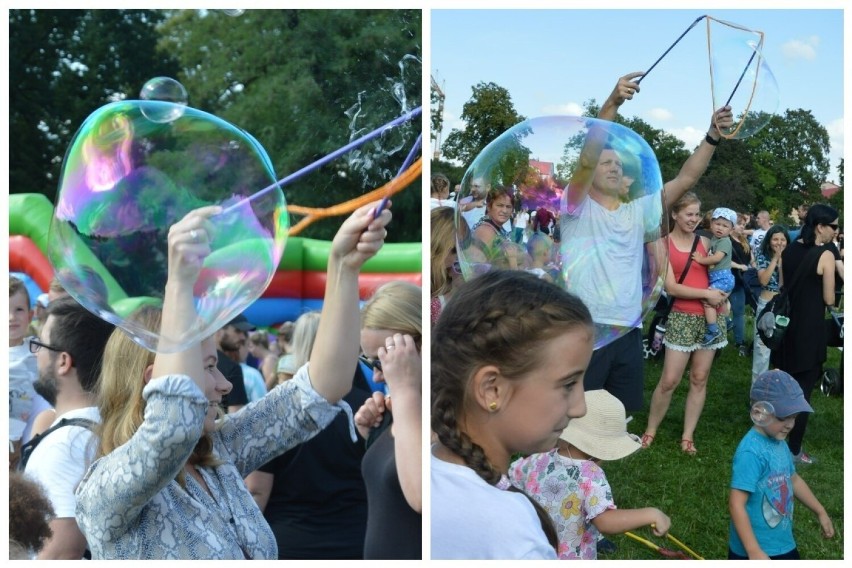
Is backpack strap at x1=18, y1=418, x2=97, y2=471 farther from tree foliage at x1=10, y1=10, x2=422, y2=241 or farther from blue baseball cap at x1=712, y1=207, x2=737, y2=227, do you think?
blue baseball cap at x1=712, y1=207, x2=737, y2=227

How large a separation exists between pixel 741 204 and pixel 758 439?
1.28 m

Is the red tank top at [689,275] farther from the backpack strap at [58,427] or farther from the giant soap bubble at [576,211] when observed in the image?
the backpack strap at [58,427]

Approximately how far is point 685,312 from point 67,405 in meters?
2.12

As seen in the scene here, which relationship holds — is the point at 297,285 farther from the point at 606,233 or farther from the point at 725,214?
the point at 606,233

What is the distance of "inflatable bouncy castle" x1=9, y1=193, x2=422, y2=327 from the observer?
17.1 feet

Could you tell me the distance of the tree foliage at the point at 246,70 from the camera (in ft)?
16.7

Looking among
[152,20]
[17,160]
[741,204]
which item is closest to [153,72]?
[152,20]

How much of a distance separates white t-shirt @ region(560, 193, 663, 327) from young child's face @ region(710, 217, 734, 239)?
1432mm

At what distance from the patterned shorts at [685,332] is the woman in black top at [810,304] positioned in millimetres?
288

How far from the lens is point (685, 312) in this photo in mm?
3543

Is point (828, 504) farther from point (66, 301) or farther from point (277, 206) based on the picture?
point (66, 301)

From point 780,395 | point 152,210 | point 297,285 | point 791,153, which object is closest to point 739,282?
point 791,153

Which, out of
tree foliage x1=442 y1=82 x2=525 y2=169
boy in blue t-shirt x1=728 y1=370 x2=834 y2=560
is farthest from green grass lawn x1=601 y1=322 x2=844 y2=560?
tree foliage x1=442 y1=82 x2=525 y2=169

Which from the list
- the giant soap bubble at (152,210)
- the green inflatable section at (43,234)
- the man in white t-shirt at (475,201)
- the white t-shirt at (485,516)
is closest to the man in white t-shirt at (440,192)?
the man in white t-shirt at (475,201)
